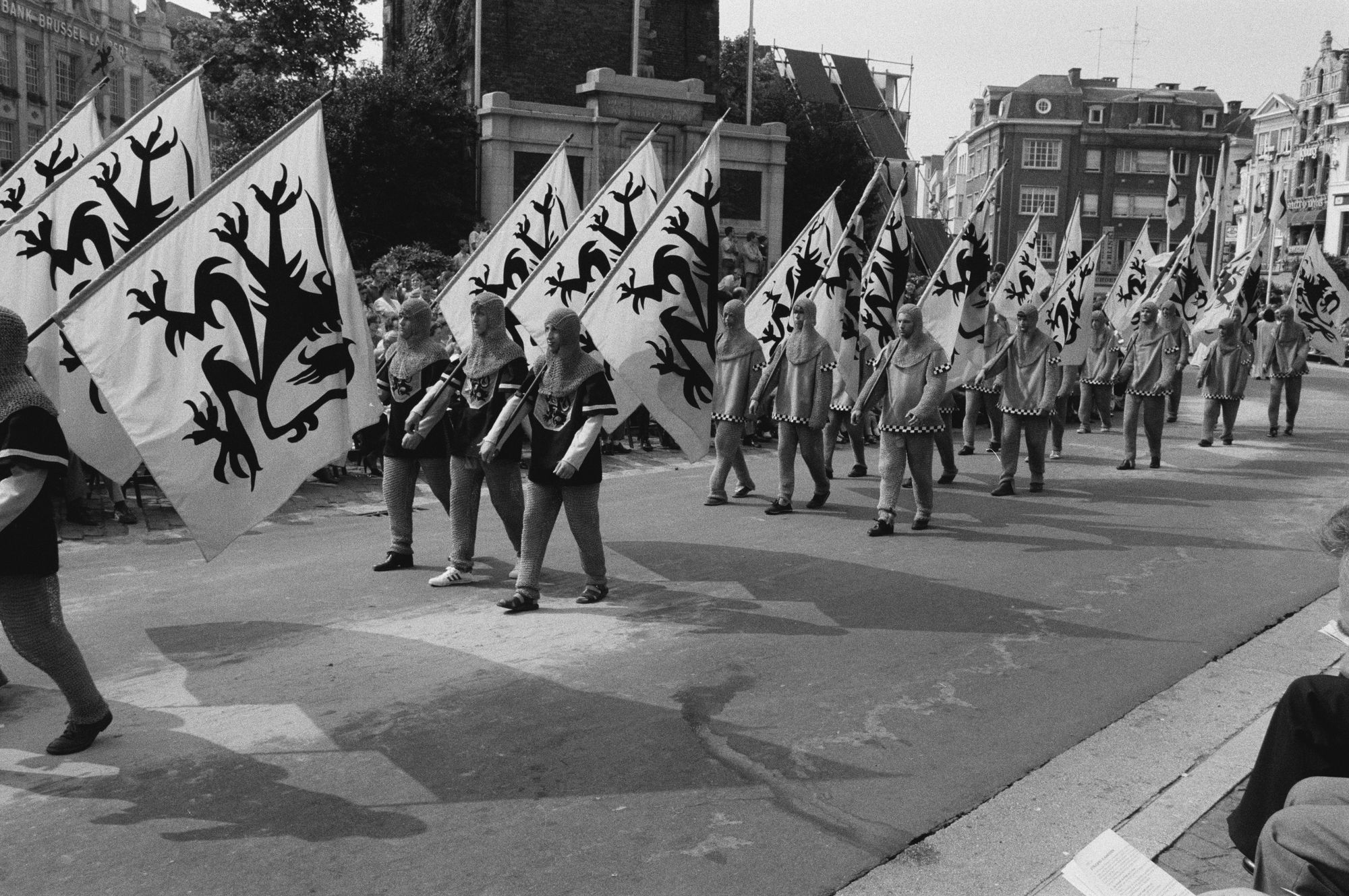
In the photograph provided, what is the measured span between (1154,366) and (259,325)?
39.0 ft

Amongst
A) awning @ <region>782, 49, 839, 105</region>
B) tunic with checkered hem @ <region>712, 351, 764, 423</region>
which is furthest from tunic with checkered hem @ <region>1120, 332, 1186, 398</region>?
awning @ <region>782, 49, 839, 105</region>

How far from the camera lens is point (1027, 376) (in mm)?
13375

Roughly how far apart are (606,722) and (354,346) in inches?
118

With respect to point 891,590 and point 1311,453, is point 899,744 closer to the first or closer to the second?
point 891,590

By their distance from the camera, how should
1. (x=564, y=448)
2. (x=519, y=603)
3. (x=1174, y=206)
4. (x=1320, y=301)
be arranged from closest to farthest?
(x=519, y=603), (x=564, y=448), (x=1320, y=301), (x=1174, y=206)

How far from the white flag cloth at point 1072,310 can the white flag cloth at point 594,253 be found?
6550mm

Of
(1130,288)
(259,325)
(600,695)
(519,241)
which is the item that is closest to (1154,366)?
(1130,288)

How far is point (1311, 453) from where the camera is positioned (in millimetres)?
17406

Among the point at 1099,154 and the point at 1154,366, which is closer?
the point at 1154,366

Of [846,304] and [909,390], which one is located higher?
[846,304]

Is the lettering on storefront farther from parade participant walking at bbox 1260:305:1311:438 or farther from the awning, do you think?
parade participant walking at bbox 1260:305:1311:438

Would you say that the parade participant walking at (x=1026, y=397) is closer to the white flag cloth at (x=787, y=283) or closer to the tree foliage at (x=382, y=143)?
the white flag cloth at (x=787, y=283)

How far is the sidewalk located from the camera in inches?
176

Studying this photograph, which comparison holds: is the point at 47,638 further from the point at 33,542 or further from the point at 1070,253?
the point at 1070,253
